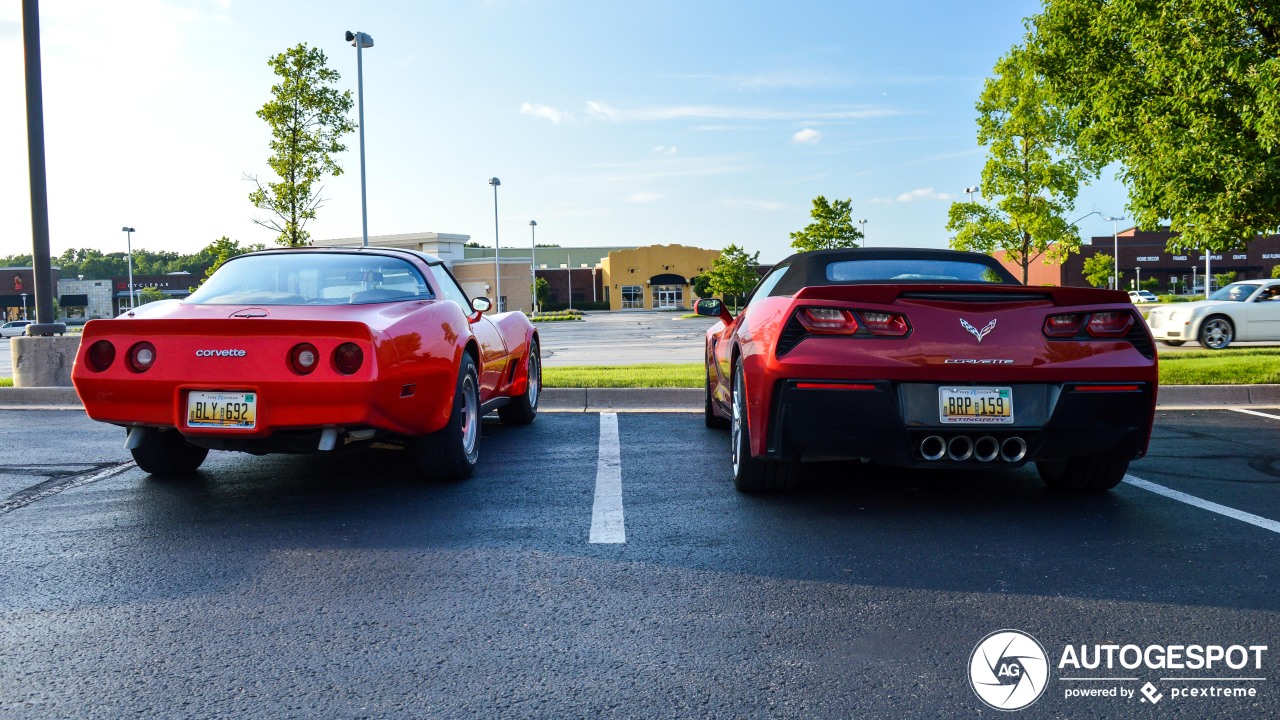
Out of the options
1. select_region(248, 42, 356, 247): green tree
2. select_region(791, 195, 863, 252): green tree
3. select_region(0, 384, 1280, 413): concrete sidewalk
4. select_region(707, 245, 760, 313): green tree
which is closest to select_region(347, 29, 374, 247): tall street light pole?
select_region(248, 42, 356, 247): green tree

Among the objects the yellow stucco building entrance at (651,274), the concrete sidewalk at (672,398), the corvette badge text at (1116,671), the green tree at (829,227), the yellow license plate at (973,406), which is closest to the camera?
the corvette badge text at (1116,671)

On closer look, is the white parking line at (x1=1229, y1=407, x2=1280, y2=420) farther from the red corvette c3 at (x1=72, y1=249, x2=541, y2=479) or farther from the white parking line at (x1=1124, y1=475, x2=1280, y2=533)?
the red corvette c3 at (x1=72, y1=249, x2=541, y2=479)

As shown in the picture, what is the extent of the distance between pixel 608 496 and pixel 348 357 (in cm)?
154

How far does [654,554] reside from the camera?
12.6 ft

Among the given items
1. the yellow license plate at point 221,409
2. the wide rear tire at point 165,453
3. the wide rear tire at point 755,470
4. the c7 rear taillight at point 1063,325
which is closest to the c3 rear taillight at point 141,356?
the yellow license plate at point 221,409

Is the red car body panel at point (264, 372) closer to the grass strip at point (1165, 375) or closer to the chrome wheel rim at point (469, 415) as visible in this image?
the chrome wheel rim at point (469, 415)

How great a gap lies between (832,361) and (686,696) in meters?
2.15

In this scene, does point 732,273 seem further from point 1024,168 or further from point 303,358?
point 303,358

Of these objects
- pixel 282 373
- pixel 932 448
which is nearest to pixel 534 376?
pixel 282 373

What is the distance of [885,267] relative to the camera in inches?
220

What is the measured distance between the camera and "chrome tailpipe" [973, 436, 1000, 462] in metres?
4.20

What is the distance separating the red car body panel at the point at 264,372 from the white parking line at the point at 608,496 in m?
1.07

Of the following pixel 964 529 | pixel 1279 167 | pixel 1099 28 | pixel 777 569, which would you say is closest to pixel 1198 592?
pixel 964 529

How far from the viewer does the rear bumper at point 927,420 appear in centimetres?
419
